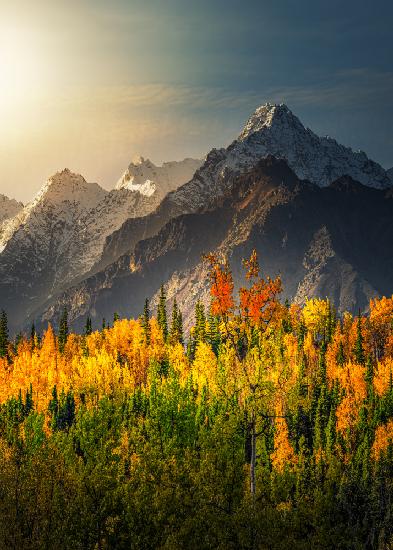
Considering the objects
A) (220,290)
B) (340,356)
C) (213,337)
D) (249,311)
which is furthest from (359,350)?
(220,290)

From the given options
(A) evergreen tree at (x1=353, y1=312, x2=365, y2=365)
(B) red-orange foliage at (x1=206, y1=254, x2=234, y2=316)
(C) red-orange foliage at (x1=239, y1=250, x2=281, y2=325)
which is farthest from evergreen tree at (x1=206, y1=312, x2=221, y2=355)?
(B) red-orange foliage at (x1=206, y1=254, x2=234, y2=316)

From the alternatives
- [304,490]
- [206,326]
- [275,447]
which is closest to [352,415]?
[275,447]

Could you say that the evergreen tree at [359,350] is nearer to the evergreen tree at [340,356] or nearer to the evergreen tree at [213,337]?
the evergreen tree at [340,356]

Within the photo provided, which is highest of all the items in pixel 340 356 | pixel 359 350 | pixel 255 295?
pixel 359 350

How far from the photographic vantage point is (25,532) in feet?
173

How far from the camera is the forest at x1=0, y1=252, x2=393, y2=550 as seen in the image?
164 ft

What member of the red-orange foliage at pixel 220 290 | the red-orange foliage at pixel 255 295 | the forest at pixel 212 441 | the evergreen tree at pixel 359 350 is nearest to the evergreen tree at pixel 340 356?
the forest at pixel 212 441

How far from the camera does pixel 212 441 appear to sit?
72000mm

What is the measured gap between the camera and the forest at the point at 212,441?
164 ft

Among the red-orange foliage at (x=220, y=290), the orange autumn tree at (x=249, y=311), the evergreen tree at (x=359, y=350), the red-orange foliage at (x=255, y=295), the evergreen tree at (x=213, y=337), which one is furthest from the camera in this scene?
the evergreen tree at (x=213, y=337)

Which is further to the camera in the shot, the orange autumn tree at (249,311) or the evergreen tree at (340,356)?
the evergreen tree at (340,356)

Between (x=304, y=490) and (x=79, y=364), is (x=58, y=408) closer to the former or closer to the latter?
(x=79, y=364)

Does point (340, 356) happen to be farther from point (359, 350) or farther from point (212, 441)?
point (212, 441)

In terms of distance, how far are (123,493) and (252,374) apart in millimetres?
25820
